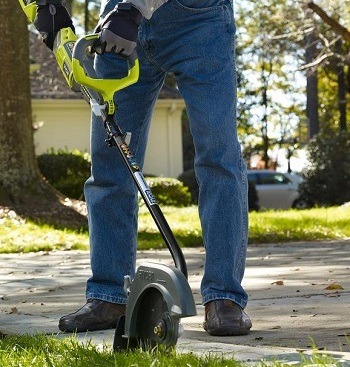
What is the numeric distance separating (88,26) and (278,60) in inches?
302

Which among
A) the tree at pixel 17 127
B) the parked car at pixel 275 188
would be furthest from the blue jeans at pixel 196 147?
the parked car at pixel 275 188

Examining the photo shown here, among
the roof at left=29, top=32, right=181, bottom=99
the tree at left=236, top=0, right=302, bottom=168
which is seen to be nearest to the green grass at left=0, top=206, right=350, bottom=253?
the roof at left=29, top=32, right=181, bottom=99

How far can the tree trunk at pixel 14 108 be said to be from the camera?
541 inches

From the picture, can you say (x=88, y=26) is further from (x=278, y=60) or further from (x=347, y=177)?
(x=347, y=177)

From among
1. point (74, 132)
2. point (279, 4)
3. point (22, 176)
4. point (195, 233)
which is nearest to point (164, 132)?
point (74, 132)

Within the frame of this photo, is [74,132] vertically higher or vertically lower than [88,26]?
lower

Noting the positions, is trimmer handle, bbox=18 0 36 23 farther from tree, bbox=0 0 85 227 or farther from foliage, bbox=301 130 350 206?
foliage, bbox=301 130 350 206

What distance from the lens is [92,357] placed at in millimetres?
3502

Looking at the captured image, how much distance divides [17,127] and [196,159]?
9.52 metres

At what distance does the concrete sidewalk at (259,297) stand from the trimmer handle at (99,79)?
0.90 metres

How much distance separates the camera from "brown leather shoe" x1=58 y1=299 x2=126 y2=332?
14.7 feet

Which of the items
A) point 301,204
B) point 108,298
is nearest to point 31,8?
point 108,298

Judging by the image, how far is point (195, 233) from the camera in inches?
453

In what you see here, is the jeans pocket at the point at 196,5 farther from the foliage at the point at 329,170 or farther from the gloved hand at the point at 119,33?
the foliage at the point at 329,170
